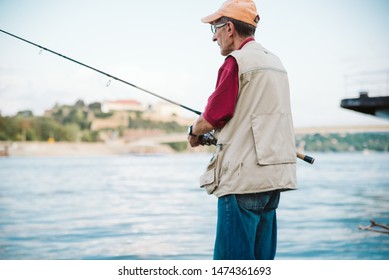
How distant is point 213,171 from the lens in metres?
1.63

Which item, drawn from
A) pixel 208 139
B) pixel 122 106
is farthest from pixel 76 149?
pixel 208 139

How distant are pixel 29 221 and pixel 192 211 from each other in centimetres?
335

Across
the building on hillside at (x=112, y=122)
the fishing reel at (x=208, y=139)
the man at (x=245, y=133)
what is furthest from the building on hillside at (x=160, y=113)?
the man at (x=245, y=133)

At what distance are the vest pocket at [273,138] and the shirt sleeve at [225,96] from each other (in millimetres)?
72

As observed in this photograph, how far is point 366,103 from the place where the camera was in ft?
27.6

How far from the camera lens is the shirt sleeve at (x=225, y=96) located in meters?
1.56

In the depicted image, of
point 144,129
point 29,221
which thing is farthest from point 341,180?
point 144,129

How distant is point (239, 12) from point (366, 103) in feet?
23.5

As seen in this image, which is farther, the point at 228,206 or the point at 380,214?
the point at 380,214

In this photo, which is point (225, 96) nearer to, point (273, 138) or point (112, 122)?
point (273, 138)

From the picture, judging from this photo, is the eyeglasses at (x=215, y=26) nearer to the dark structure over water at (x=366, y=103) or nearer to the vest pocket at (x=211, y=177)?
the vest pocket at (x=211, y=177)
